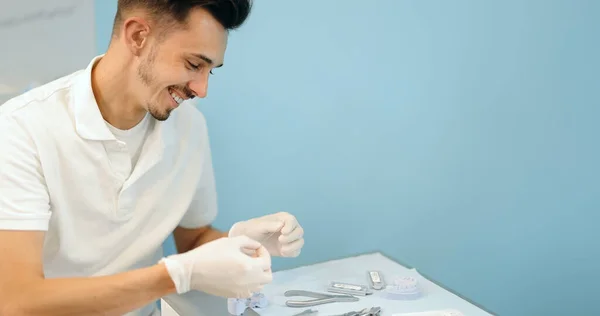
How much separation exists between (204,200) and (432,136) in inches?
26.8

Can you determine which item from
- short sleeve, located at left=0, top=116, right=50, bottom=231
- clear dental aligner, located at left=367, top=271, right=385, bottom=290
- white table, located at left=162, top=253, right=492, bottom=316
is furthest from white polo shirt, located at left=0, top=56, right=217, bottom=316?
clear dental aligner, located at left=367, top=271, right=385, bottom=290

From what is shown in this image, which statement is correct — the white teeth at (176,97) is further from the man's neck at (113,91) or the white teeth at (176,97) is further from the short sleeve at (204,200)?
the short sleeve at (204,200)

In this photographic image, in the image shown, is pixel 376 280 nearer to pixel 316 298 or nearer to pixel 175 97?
pixel 316 298

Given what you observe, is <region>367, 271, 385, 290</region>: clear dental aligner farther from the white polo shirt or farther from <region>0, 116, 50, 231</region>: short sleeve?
<region>0, 116, 50, 231</region>: short sleeve

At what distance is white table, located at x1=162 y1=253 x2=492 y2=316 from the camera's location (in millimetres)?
1288

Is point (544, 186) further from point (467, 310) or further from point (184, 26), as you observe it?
point (184, 26)

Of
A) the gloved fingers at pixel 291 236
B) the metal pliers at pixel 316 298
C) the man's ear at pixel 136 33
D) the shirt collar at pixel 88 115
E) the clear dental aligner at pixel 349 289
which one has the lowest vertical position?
the metal pliers at pixel 316 298

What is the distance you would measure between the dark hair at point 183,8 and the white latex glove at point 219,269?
0.44 m

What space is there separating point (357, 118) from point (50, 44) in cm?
81

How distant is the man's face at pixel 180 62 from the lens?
4.41 feet

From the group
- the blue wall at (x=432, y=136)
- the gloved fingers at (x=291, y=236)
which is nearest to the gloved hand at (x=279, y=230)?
the gloved fingers at (x=291, y=236)

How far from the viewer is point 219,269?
3.84ft

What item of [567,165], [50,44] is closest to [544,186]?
[567,165]

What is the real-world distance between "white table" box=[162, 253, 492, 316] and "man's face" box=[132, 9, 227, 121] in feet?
1.28
